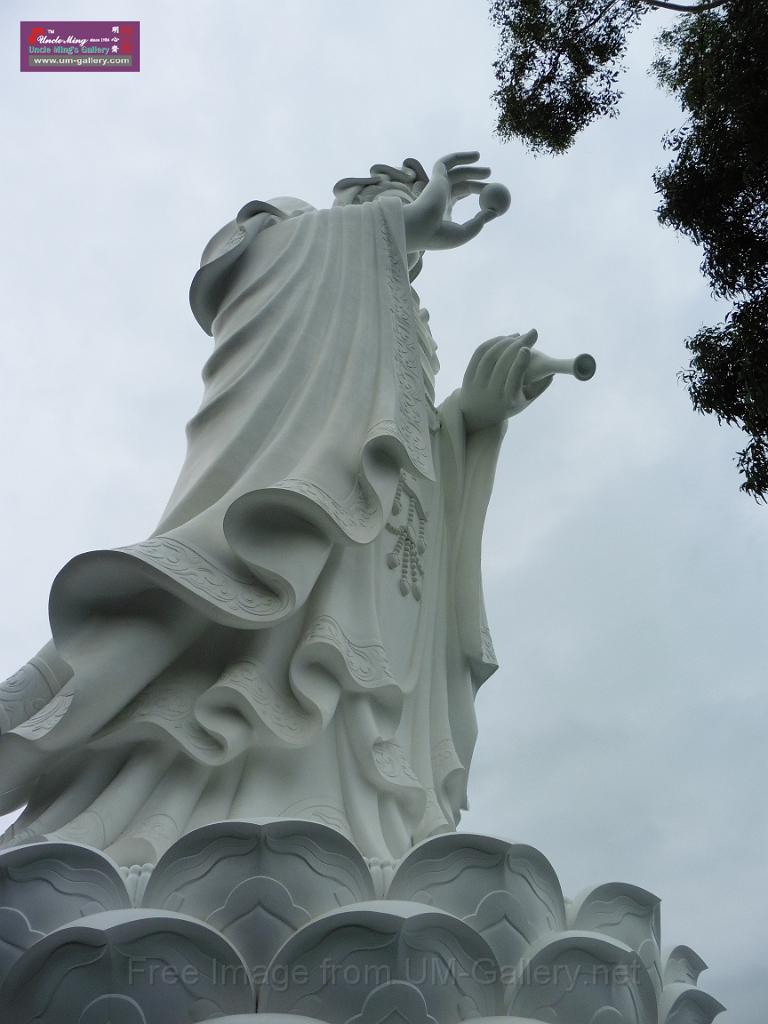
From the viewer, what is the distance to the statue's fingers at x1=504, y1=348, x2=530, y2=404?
360 cm

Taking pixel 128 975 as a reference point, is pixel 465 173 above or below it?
above

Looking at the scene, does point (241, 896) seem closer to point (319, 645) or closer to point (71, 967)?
point (71, 967)

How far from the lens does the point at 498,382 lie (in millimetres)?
3693

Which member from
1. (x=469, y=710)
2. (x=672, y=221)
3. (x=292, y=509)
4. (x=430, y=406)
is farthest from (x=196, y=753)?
(x=672, y=221)

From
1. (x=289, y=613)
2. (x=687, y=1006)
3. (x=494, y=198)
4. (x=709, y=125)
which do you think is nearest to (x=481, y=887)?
(x=687, y=1006)

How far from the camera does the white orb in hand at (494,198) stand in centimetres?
396

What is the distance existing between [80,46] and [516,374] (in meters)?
4.37

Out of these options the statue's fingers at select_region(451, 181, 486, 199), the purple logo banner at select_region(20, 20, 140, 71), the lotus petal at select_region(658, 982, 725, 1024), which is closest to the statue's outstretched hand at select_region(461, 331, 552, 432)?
the statue's fingers at select_region(451, 181, 486, 199)

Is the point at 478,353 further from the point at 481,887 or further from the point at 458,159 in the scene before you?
the point at 481,887

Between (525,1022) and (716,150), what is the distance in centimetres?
470

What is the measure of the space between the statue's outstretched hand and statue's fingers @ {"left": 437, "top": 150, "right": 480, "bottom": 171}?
82cm

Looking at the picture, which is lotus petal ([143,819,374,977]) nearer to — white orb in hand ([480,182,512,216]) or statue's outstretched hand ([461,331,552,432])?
statue's outstretched hand ([461,331,552,432])

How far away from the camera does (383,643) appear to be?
2947 millimetres

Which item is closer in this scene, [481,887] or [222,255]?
[481,887]
